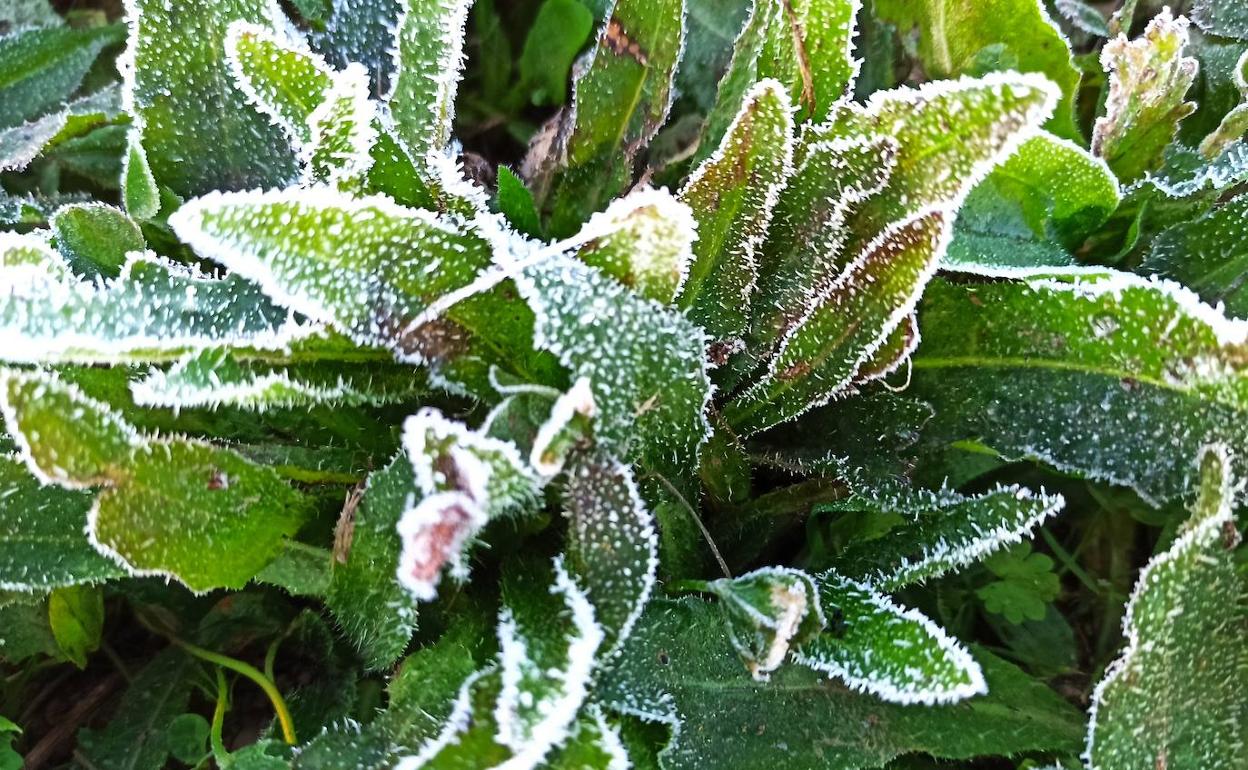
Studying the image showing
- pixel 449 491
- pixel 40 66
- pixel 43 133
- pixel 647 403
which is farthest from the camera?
pixel 40 66

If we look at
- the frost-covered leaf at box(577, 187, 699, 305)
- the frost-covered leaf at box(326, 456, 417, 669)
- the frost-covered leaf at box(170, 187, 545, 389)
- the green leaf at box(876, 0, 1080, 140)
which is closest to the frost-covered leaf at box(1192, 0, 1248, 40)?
the green leaf at box(876, 0, 1080, 140)

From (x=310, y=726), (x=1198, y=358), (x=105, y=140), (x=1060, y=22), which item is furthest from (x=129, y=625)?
(x=1060, y=22)

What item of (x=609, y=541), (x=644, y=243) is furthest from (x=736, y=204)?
(x=609, y=541)

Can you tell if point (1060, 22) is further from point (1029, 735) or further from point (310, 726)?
point (310, 726)

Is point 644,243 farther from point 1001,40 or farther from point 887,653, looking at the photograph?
point 1001,40

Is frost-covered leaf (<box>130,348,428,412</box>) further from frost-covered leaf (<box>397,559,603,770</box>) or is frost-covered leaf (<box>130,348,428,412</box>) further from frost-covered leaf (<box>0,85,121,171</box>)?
frost-covered leaf (<box>0,85,121,171</box>)

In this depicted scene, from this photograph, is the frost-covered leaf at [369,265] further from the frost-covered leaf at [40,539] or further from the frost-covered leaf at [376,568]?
the frost-covered leaf at [40,539]

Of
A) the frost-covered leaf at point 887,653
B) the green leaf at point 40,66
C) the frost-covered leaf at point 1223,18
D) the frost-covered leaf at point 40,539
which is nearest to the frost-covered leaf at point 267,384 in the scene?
the frost-covered leaf at point 40,539
